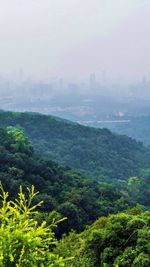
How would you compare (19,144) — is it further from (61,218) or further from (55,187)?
(61,218)

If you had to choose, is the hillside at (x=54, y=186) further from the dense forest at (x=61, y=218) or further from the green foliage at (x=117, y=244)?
the green foliage at (x=117, y=244)

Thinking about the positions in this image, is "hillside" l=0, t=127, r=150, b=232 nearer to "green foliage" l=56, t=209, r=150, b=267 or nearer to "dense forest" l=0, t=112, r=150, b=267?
"dense forest" l=0, t=112, r=150, b=267

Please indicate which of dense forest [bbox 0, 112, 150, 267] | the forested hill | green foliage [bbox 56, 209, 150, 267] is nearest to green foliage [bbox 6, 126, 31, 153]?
dense forest [bbox 0, 112, 150, 267]

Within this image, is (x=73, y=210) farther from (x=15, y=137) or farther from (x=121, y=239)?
(x=15, y=137)

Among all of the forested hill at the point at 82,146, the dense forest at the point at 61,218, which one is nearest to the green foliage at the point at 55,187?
the dense forest at the point at 61,218

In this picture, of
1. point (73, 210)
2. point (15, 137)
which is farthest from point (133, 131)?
point (73, 210)
